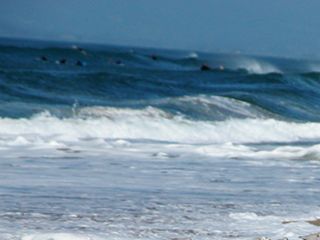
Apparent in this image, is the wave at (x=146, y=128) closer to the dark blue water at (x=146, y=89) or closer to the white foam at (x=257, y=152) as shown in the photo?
the dark blue water at (x=146, y=89)

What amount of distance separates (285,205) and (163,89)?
66.6 ft

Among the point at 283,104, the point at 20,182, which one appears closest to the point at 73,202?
the point at 20,182

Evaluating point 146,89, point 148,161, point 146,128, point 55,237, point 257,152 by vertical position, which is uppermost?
point 146,89

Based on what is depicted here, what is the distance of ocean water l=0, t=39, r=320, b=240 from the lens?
26.1ft

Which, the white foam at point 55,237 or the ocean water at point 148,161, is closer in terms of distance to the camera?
the white foam at point 55,237

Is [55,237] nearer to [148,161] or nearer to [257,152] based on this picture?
[148,161]

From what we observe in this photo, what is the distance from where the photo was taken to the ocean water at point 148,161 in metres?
7.96

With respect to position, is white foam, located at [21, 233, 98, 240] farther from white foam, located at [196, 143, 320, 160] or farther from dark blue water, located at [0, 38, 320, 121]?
dark blue water, located at [0, 38, 320, 121]

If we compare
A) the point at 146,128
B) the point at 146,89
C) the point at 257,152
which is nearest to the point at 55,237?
the point at 257,152

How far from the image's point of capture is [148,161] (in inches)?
506

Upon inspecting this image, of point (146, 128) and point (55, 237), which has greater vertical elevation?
point (146, 128)

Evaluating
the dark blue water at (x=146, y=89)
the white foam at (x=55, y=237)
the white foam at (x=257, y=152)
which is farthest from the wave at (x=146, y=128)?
Answer: the white foam at (x=55, y=237)

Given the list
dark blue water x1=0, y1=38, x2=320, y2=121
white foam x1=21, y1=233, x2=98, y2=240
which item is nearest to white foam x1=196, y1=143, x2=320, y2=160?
dark blue water x1=0, y1=38, x2=320, y2=121

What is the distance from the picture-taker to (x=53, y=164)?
39.1ft
